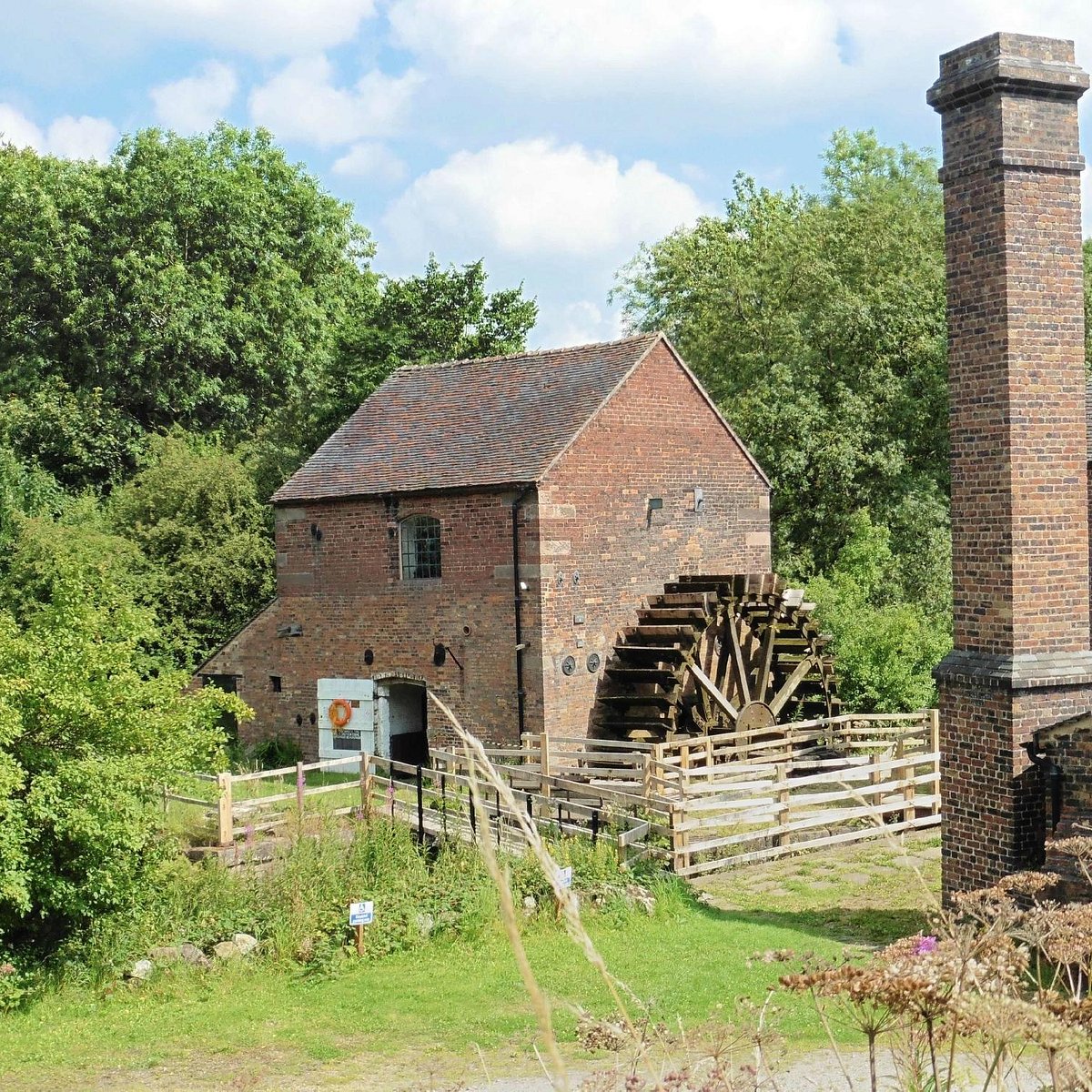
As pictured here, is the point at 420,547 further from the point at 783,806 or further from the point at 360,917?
the point at 360,917

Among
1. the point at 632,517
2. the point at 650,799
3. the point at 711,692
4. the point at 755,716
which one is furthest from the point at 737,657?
the point at 650,799

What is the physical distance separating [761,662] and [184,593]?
1131cm

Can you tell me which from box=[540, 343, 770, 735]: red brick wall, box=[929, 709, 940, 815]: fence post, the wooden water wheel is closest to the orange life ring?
box=[540, 343, 770, 735]: red brick wall

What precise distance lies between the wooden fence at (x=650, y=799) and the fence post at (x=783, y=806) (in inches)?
0.7

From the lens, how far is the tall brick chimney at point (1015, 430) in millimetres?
11992

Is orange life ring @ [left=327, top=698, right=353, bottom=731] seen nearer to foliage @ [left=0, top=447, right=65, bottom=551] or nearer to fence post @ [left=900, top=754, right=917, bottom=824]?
foliage @ [left=0, top=447, right=65, bottom=551]

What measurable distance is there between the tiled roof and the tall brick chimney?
8934 mm

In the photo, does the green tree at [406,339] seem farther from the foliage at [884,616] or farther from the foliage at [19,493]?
the foliage at [884,616]

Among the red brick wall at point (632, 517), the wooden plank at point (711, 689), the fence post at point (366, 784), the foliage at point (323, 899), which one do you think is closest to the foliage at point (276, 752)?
the fence post at point (366, 784)

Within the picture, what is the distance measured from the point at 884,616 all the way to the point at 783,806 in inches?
385

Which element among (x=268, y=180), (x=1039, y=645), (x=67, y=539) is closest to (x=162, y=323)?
(x=268, y=180)

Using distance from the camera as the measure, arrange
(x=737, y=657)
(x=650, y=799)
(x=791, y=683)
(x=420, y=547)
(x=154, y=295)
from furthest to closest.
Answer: (x=154, y=295)
(x=791, y=683)
(x=737, y=657)
(x=420, y=547)
(x=650, y=799)

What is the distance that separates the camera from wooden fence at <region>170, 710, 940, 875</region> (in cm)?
1588

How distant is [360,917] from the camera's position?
514 inches
